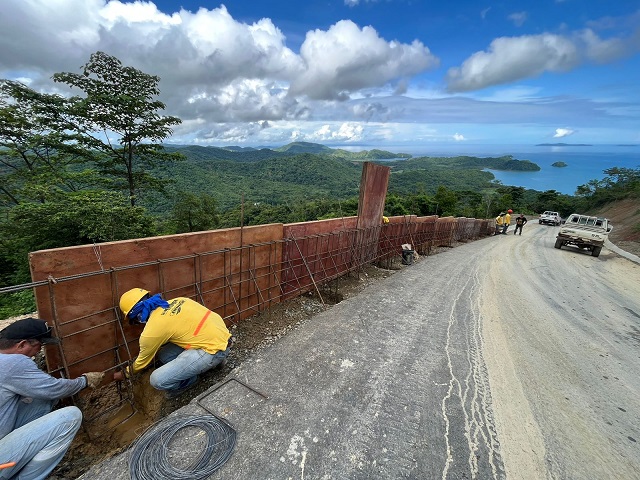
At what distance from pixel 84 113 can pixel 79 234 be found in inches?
223

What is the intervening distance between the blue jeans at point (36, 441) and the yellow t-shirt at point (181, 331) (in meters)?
0.76

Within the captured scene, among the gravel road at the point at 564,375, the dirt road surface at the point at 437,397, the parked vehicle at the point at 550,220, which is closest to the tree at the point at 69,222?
the dirt road surface at the point at 437,397

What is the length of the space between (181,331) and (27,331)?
1.30 m

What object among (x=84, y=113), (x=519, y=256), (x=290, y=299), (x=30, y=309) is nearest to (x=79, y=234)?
(x=30, y=309)

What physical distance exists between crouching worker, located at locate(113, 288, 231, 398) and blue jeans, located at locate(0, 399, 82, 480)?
725 mm

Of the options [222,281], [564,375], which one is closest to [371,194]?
[222,281]

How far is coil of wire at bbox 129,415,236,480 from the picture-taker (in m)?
2.41

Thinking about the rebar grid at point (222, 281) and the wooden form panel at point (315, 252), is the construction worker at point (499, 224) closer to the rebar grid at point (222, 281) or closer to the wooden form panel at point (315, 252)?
the rebar grid at point (222, 281)

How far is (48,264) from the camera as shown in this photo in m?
2.89

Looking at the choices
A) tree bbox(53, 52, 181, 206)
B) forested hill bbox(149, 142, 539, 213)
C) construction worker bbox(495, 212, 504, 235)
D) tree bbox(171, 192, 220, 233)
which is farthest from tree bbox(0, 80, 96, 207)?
forested hill bbox(149, 142, 539, 213)

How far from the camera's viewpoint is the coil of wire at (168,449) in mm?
2408

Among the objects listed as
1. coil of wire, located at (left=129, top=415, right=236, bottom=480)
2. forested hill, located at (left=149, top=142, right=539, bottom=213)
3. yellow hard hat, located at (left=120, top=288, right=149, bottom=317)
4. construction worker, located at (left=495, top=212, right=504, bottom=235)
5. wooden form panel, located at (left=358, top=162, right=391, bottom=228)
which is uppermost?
wooden form panel, located at (left=358, top=162, right=391, bottom=228)

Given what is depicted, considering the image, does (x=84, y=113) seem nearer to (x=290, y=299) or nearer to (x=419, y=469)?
(x=290, y=299)

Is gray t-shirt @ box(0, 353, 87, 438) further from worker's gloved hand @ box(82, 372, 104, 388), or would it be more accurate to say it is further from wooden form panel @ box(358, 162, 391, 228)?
wooden form panel @ box(358, 162, 391, 228)
